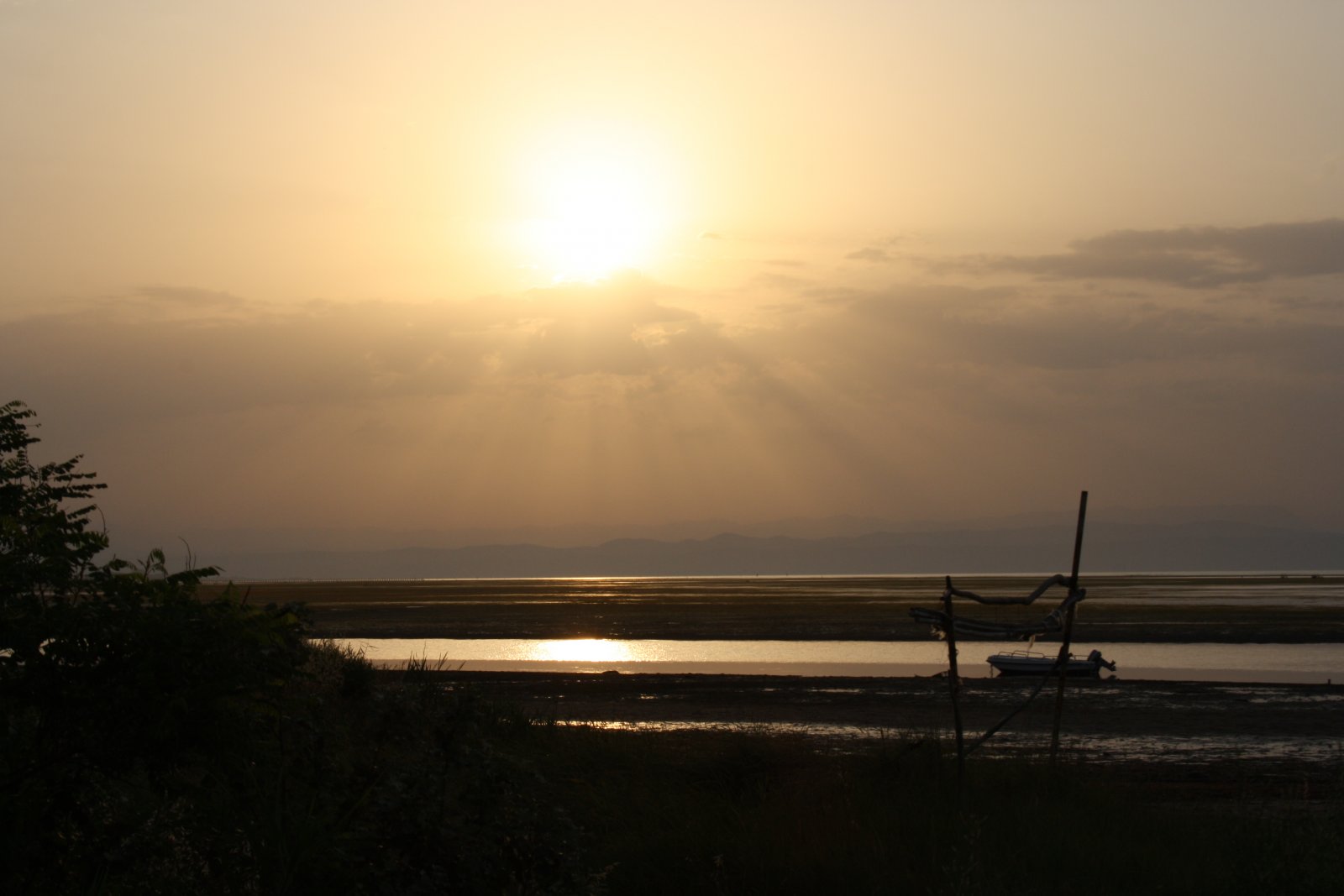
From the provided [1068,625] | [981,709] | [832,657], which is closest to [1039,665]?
[981,709]

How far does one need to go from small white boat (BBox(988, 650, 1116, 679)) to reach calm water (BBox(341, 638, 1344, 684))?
1.48m

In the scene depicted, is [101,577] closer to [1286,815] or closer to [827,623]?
[1286,815]

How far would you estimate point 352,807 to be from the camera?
7.83 meters

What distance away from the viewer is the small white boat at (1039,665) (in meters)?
32.3

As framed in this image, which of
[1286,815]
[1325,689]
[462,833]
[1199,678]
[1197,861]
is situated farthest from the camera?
[1199,678]

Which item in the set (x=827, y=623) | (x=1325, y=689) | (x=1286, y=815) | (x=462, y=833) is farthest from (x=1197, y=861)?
(x=827, y=623)

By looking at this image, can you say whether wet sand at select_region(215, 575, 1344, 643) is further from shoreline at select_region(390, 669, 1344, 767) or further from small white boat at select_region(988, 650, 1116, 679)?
small white boat at select_region(988, 650, 1116, 679)

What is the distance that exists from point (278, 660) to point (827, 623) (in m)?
55.5

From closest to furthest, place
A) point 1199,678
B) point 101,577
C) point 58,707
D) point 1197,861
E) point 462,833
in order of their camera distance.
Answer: point 58,707
point 101,577
point 462,833
point 1197,861
point 1199,678

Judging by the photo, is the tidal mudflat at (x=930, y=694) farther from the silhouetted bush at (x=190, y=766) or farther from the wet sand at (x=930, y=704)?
the silhouetted bush at (x=190, y=766)

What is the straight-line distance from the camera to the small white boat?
32.3m

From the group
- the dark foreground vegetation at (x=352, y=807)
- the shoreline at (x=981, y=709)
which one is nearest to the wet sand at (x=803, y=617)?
the shoreline at (x=981, y=709)

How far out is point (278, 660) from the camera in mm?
6938

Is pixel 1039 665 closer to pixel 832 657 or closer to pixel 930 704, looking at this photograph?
pixel 930 704
